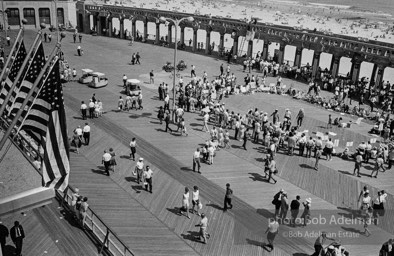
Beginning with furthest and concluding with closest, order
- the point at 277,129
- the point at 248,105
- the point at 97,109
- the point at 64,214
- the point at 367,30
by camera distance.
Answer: the point at 367,30, the point at 248,105, the point at 97,109, the point at 277,129, the point at 64,214

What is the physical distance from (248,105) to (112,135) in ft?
39.1

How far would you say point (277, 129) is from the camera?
78.6 ft

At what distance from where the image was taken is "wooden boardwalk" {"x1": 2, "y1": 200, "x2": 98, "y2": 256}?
44.1 ft

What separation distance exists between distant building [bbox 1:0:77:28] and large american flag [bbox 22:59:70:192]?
182 feet

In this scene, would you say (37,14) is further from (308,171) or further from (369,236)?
(369,236)

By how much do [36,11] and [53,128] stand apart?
61007mm

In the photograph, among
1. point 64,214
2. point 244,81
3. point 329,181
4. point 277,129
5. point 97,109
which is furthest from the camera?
point 244,81

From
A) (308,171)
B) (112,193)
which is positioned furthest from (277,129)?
(112,193)

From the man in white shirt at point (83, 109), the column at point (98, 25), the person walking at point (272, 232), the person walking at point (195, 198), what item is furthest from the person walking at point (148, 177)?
the column at point (98, 25)

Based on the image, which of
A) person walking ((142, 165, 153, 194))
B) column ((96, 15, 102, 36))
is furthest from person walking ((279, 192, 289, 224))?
column ((96, 15, 102, 36))

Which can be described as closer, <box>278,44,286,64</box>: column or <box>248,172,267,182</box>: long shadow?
<box>248,172,267,182</box>: long shadow

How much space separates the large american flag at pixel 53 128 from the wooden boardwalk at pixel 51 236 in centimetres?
446

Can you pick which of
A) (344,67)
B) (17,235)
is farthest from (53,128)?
(344,67)

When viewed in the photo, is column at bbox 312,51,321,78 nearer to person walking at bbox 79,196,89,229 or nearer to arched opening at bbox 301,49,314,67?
arched opening at bbox 301,49,314,67
